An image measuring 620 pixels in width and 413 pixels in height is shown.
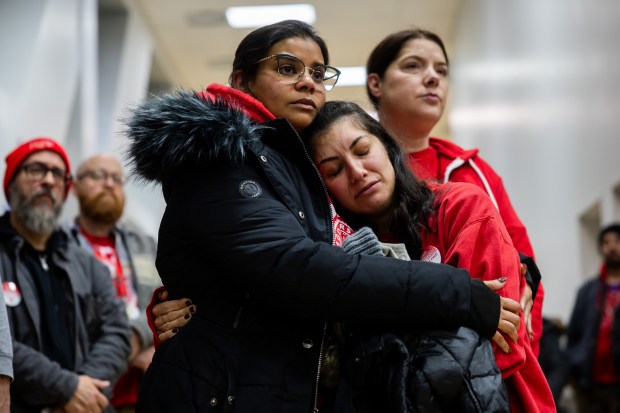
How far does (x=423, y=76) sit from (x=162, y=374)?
154 centimetres

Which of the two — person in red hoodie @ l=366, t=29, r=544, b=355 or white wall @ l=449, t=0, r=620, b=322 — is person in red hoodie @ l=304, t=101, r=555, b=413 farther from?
white wall @ l=449, t=0, r=620, b=322

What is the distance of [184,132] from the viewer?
213cm

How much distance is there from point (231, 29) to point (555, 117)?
18.4 feet

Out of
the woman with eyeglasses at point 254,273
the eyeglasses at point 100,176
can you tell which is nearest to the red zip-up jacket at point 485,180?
the woman with eyeglasses at point 254,273

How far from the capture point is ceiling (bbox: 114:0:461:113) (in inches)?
472

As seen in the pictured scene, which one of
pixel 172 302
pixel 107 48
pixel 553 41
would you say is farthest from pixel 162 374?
pixel 107 48

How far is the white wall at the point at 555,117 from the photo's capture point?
6.86 metres

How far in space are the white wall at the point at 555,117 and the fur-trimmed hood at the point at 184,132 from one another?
4.78 metres

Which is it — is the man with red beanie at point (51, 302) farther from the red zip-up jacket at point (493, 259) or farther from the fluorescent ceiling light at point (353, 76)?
the fluorescent ceiling light at point (353, 76)

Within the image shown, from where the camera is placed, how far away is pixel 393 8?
1217 centimetres

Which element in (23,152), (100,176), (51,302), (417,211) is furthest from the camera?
(100,176)

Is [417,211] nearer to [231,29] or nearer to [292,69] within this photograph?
[292,69]

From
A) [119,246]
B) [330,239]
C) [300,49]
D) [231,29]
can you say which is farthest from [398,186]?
[231,29]

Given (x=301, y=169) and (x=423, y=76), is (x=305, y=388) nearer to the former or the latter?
(x=301, y=169)
